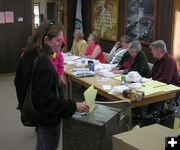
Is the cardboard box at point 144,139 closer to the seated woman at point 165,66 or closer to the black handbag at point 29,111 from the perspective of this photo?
the black handbag at point 29,111

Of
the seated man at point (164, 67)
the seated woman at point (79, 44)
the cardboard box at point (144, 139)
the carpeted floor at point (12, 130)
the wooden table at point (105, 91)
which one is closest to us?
the cardboard box at point (144, 139)

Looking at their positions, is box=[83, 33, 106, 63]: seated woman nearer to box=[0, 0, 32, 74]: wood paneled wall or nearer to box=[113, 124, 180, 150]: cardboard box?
box=[0, 0, 32, 74]: wood paneled wall

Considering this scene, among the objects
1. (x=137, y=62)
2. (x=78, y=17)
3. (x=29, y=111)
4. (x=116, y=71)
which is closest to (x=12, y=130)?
(x=116, y=71)

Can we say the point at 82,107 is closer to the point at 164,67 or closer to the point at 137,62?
the point at 164,67

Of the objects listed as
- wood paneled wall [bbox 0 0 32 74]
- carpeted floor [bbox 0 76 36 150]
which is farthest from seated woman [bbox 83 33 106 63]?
wood paneled wall [bbox 0 0 32 74]

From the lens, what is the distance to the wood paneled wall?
6.76 m

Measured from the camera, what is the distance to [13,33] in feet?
22.5

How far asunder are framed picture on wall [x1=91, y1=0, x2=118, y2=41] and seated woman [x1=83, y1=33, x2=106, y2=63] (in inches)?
43.5

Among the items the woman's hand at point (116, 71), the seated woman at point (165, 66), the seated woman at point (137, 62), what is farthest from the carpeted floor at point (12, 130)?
the seated woman at point (165, 66)

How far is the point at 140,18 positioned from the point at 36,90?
4.40 metres

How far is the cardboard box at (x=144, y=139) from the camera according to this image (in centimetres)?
155

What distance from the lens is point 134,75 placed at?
12.4 ft

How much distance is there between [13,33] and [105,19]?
209 centimetres

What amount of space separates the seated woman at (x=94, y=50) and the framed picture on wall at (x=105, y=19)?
111 centimetres
